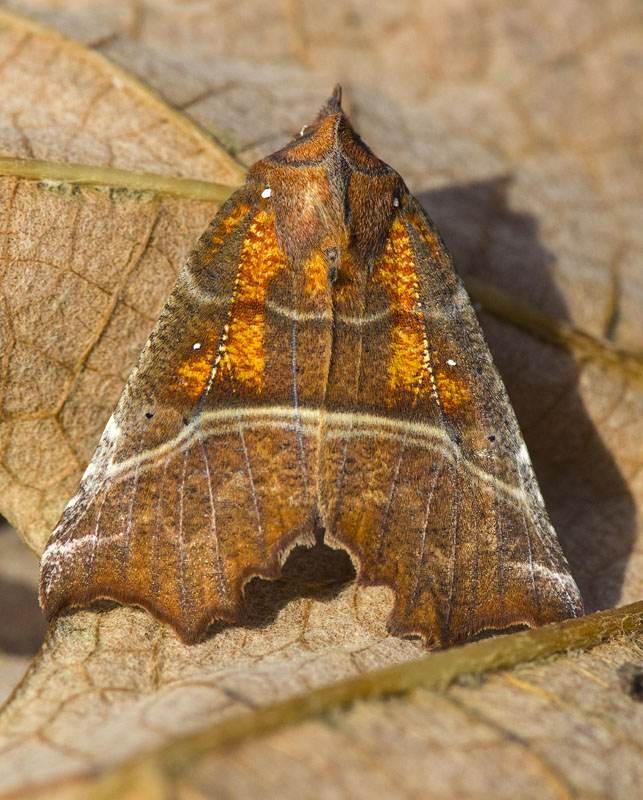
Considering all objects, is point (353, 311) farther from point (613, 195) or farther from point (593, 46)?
point (593, 46)

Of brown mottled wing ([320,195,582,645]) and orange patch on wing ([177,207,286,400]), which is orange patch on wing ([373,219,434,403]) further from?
orange patch on wing ([177,207,286,400])

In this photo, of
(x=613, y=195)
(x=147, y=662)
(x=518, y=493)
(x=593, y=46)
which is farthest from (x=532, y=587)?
(x=593, y=46)

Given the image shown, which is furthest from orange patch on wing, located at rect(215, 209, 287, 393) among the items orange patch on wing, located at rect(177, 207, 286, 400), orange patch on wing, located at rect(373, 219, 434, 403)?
orange patch on wing, located at rect(373, 219, 434, 403)

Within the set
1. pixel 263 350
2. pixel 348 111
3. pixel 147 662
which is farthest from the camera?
pixel 348 111

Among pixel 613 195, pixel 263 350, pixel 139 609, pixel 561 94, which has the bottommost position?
pixel 139 609

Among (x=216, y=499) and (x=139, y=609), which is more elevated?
(x=216, y=499)

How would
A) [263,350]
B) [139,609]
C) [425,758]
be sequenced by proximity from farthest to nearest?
[263,350]
[139,609]
[425,758]

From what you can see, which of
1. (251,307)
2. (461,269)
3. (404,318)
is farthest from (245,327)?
(461,269)

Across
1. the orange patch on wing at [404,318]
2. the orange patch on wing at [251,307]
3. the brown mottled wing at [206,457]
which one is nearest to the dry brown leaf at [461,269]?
the brown mottled wing at [206,457]
